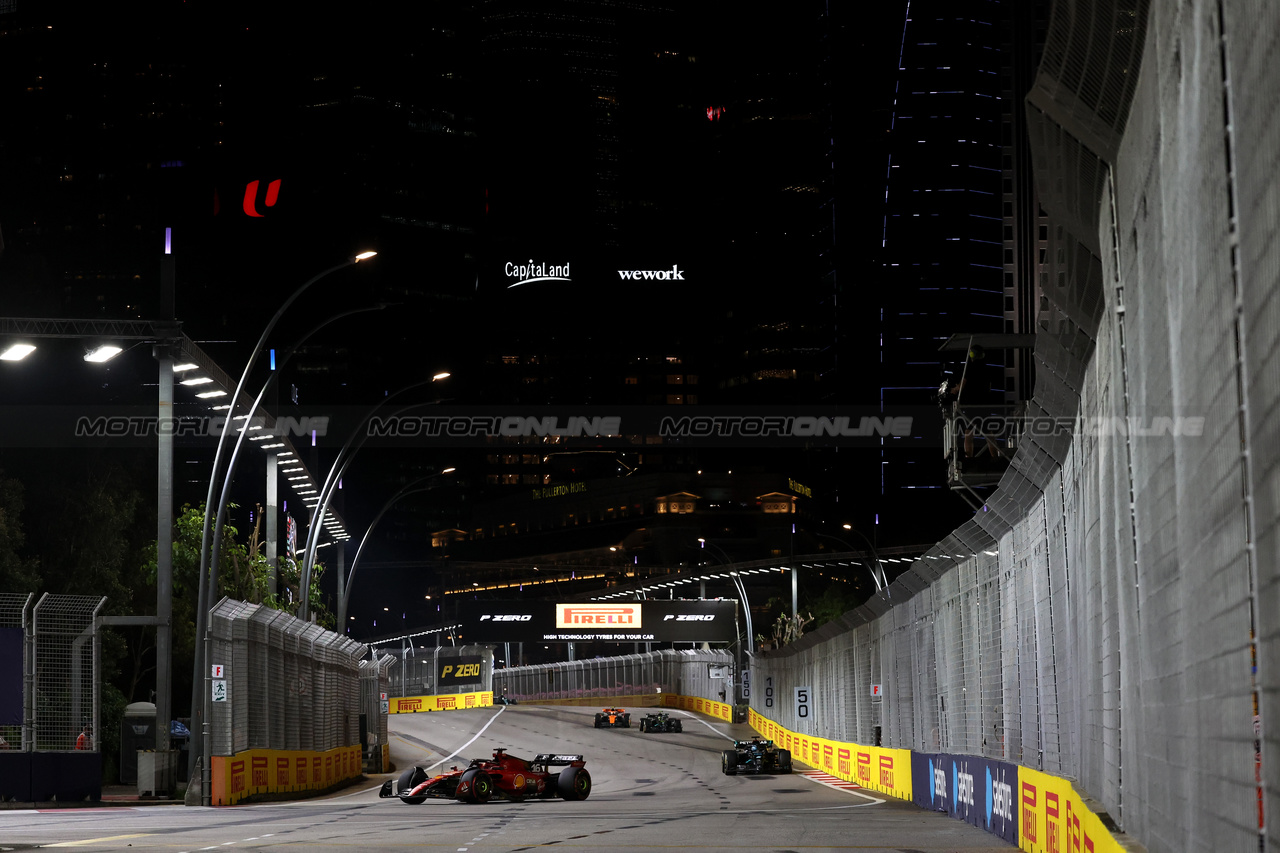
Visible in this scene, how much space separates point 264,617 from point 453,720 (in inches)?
2096

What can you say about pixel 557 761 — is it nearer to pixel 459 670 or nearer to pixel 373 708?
pixel 373 708

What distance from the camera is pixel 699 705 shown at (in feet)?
309

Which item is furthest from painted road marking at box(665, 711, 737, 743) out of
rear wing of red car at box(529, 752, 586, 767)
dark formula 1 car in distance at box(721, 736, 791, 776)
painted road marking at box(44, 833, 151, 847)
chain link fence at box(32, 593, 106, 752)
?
painted road marking at box(44, 833, 151, 847)

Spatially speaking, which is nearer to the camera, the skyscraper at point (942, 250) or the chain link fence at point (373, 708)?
the chain link fence at point (373, 708)

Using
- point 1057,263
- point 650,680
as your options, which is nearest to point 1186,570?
point 1057,263

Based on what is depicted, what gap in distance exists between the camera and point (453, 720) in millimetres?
81438

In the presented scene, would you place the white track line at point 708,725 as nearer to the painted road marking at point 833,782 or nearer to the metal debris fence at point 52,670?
the painted road marking at point 833,782

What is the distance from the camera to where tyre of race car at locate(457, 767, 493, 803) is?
94.8 ft

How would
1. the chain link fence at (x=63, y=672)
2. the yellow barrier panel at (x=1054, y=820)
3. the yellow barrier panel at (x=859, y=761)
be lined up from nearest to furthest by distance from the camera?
1. the yellow barrier panel at (x=1054, y=820)
2. the chain link fence at (x=63, y=672)
3. the yellow barrier panel at (x=859, y=761)

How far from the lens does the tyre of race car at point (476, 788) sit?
28.9 metres

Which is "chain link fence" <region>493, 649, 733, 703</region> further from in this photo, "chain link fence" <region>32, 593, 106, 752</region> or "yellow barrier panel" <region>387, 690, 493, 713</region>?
"chain link fence" <region>32, 593, 106, 752</region>

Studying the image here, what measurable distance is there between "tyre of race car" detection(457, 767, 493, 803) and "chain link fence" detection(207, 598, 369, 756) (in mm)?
4288

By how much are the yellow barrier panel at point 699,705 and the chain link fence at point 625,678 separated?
0.37 m

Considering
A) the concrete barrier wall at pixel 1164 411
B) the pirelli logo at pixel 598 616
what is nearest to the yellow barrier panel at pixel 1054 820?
the concrete barrier wall at pixel 1164 411
